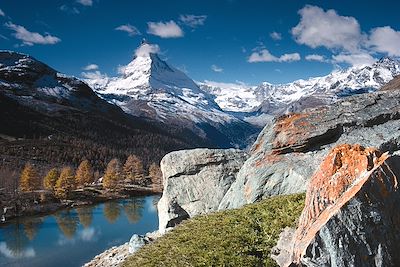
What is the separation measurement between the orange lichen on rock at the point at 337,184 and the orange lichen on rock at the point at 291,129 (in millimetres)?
11620

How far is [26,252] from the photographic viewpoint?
189 feet

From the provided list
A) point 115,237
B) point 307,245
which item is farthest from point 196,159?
point 115,237

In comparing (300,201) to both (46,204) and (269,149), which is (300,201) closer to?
(269,149)

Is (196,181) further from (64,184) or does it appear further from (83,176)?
(83,176)

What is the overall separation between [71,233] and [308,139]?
182 ft

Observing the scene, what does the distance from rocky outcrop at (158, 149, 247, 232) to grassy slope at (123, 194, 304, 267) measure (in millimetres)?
12066

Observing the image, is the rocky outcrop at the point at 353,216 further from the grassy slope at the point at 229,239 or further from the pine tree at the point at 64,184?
the pine tree at the point at 64,184

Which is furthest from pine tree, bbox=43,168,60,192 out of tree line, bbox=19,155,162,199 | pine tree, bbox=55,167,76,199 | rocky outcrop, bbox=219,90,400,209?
rocky outcrop, bbox=219,90,400,209

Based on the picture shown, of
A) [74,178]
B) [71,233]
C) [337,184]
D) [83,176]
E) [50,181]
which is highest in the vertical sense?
[337,184]

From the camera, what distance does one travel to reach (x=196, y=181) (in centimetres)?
2927

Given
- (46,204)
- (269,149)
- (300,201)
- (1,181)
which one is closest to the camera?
(300,201)

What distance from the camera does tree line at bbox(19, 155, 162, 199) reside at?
109438 mm

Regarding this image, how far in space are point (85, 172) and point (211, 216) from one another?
120 meters

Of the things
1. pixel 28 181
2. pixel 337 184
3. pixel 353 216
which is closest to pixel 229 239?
pixel 337 184
